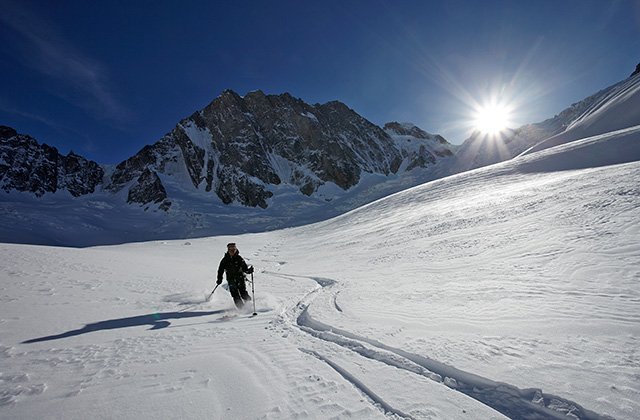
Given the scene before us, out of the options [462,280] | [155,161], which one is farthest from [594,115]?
[155,161]

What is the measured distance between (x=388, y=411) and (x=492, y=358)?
2034 mm

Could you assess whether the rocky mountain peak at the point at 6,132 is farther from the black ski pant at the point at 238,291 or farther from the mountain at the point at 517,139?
the mountain at the point at 517,139

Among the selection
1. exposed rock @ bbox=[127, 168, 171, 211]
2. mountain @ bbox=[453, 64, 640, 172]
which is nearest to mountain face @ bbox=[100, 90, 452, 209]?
exposed rock @ bbox=[127, 168, 171, 211]

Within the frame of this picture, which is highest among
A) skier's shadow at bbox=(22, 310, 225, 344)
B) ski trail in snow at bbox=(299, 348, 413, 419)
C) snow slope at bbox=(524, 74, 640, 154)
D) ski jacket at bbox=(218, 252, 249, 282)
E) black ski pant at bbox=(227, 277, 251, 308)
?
snow slope at bbox=(524, 74, 640, 154)

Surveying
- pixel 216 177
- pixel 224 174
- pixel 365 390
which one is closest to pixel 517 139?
pixel 224 174

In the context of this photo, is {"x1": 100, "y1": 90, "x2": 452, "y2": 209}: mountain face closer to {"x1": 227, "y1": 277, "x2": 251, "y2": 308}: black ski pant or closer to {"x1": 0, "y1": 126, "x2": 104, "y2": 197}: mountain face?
{"x1": 0, "y1": 126, "x2": 104, "y2": 197}: mountain face

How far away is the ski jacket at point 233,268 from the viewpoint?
9070 millimetres

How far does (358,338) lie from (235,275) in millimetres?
4985

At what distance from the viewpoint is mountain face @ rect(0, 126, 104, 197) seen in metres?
113

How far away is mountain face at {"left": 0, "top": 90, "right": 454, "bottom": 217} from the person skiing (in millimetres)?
109530

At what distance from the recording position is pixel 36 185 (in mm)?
114375

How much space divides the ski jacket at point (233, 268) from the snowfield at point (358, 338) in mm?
975

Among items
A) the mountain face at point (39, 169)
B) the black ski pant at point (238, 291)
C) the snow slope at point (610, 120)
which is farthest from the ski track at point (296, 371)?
the mountain face at point (39, 169)

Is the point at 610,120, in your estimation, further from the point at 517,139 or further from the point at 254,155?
the point at 254,155
